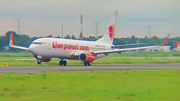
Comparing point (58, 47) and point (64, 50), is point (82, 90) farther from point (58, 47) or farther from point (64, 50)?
point (64, 50)

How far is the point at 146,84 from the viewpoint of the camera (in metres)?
22.0

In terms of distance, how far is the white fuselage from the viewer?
148ft

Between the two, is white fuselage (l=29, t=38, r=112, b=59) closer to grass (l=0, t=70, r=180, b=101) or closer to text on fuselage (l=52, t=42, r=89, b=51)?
text on fuselage (l=52, t=42, r=89, b=51)

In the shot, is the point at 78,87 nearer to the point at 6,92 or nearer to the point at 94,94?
the point at 94,94

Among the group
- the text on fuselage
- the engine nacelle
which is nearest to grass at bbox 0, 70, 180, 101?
the text on fuselage

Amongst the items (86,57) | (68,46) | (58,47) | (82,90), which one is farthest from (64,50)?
(82,90)

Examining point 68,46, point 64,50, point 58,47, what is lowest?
point 64,50

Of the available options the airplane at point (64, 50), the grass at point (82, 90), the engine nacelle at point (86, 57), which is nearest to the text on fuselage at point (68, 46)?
the airplane at point (64, 50)

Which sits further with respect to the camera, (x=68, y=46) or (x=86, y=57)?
(x=68, y=46)

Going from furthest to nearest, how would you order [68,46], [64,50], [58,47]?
[68,46]
[64,50]
[58,47]

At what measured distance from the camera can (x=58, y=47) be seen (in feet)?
155

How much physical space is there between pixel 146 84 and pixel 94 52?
29685 millimetres

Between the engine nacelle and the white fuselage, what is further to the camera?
the engine nacelle

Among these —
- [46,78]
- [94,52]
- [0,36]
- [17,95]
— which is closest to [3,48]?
[0,36]
